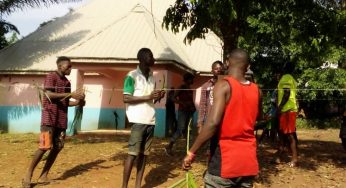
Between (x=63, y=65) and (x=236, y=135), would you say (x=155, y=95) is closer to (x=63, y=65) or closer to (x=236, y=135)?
(x=63, y=65)

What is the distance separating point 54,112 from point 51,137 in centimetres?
31

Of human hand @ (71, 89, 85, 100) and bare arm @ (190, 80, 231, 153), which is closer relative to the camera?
bare arm @ (190, 80, 231, 153)

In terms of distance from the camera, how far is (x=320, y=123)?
2034 centimetres

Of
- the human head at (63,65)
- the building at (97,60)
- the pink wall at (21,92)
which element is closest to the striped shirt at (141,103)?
the human head at (63,65)

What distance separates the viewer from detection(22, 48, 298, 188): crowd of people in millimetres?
3369

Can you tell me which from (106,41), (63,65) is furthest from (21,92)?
(63,65)

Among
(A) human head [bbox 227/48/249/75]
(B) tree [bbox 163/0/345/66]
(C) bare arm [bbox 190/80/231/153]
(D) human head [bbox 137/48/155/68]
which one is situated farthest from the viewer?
(B) tree [bbox 163/0/345/66]

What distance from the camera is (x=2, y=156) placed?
8.74 meters

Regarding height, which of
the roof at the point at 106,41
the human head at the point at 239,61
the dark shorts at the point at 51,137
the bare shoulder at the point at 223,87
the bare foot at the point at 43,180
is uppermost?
the roof at the point at 106,41

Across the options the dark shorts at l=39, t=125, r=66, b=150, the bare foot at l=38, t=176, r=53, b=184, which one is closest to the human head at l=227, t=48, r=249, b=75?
the dark shorts at l=39, t=125, r=66, b=150

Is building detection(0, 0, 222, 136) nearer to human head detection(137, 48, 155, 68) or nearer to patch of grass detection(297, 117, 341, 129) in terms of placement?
patch of grass detection(297, 117, 341, 129)

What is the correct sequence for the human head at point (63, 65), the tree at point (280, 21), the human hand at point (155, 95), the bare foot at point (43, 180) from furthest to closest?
the tree at point (280, 21) < the bare foot at point (43, 180) < the human head at point (63, 65) < the human hand at point (155, 95)

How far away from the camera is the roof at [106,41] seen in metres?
14.2

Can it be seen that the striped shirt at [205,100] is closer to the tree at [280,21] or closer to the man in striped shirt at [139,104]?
the tree at [280,21]
